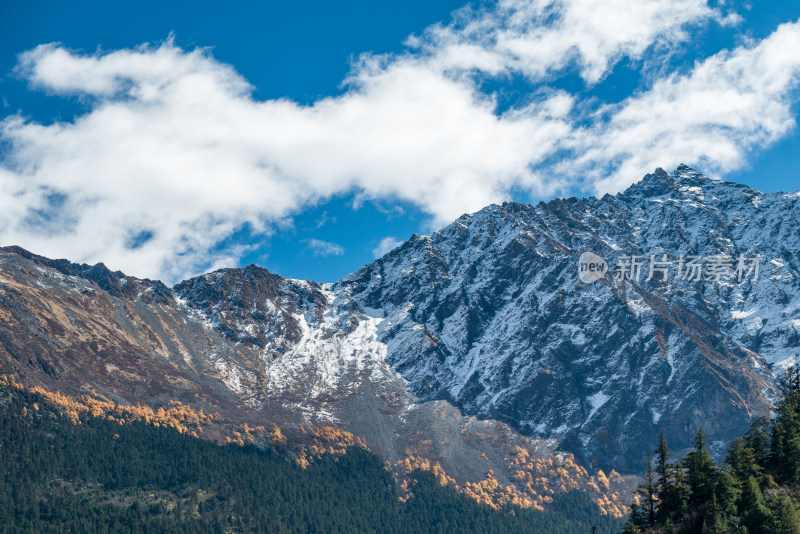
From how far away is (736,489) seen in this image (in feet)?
420

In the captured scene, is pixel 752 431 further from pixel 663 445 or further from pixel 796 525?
pixel 796 525

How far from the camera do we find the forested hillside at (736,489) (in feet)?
401

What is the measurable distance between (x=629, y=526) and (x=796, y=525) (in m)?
25.6

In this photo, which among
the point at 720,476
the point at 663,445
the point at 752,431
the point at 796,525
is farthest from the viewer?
the point at 752,431

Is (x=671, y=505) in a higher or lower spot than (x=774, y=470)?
lower

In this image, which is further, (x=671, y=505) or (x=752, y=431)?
(x=752, y=431)

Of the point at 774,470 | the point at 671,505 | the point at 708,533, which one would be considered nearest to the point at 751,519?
the point at 708,533

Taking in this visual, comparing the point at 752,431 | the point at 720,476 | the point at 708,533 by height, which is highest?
the point at 752,431

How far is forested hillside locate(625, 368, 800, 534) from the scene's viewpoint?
4808 inches

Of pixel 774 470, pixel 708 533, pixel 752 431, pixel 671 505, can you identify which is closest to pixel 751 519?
pixel 708 533

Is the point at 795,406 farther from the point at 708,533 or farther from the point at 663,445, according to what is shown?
the point at 708,533

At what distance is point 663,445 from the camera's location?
141m

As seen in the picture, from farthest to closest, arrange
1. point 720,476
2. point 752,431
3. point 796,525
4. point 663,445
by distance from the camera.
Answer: point 752,431, point 663,445, point 720,476, point 796,525

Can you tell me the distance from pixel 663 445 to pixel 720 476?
11026 millimetres
